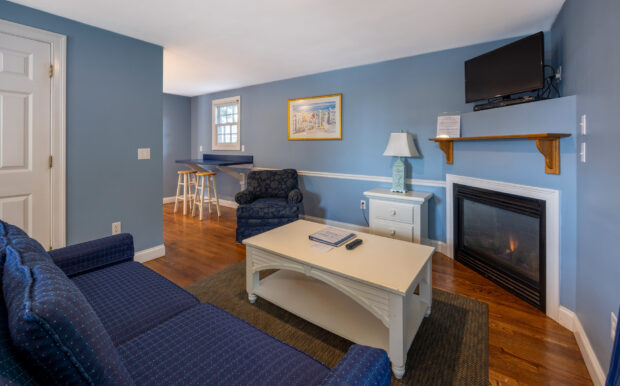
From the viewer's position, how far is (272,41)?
2.94 metres

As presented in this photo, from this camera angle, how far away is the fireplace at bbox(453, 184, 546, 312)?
2.17m

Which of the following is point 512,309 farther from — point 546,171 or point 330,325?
point 330,325

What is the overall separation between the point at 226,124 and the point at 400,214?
375 cm

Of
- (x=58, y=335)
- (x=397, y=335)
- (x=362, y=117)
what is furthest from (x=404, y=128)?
(x=58, y=335)

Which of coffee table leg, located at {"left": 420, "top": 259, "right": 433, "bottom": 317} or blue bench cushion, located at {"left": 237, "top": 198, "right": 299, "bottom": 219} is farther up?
blue bench cushion, located at {"left": 237, "top": 198, "right": 299, "bottom": 219}

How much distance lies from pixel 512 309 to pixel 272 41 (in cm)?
315

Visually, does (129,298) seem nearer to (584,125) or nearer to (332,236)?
(332,236)

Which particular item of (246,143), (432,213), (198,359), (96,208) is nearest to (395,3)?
(432,213)

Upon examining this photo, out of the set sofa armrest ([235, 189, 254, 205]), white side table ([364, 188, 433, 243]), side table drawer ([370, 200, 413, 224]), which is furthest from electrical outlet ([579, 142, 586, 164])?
sofa armrest ([235, 189, 254, 205])

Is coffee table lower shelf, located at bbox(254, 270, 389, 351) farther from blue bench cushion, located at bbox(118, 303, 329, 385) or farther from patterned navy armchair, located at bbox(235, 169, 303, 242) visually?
patterned navy armchair, located at bbox(235, 169, 303, 242)

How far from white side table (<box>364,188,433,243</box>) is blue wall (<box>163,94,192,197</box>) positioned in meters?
4.35

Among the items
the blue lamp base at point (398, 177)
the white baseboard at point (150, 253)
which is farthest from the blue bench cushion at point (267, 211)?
the blue lamp base at point (398, 177)

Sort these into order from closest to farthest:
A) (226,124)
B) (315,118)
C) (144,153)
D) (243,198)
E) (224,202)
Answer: (144,153) < (243,198) < (315,118) < (226,124) < (224,202)

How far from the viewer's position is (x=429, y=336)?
181cm
